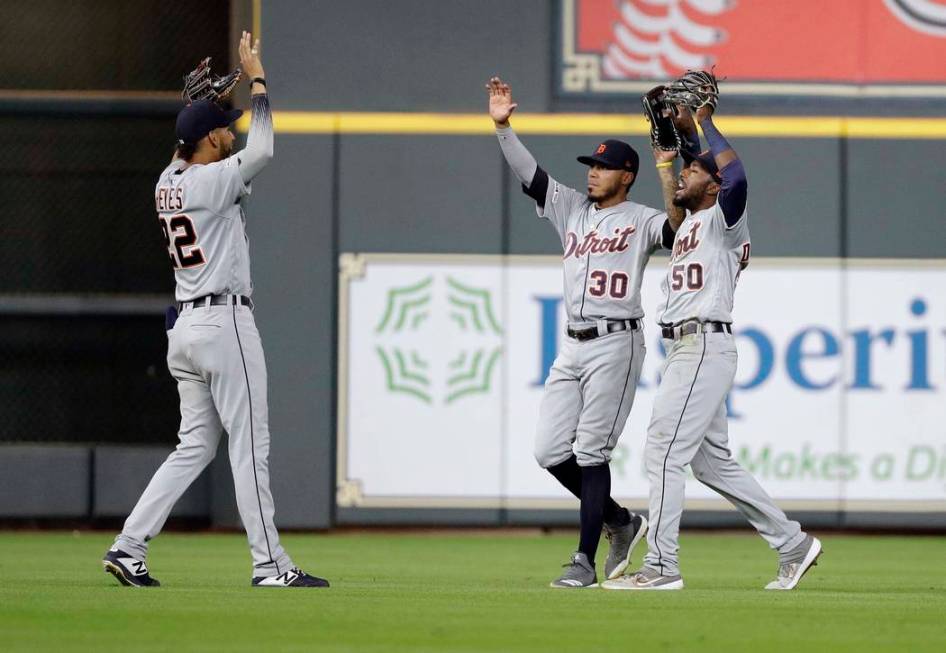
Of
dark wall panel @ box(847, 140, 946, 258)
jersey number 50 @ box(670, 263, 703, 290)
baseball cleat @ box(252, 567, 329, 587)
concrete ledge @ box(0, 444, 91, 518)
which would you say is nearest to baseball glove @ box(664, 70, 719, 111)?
jersey number 50 @ box(670, 263, 703, 290)

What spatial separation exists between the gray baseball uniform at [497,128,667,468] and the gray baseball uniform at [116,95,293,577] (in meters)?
1.42

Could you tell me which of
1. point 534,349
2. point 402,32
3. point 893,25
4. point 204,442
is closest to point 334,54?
point 402,32

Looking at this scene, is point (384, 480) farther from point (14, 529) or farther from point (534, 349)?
point (14, 529)

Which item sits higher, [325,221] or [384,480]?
[325,221]

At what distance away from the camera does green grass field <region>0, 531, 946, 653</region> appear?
17.3 feet

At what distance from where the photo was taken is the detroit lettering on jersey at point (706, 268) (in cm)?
715

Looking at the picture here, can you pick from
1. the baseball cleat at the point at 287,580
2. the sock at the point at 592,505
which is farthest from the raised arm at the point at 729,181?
the baseball cleat at the point at 287,580

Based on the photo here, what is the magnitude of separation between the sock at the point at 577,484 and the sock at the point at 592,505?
0.16 m

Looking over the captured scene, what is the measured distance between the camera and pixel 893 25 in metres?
12.1

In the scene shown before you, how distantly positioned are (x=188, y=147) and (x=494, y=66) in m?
5.06

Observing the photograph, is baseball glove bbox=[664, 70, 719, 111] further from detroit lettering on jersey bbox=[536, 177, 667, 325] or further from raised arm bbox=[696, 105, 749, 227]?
detroit lettering on jersey bbox=[536, 177, 667, 325]

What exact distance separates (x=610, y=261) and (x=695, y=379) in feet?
2.47

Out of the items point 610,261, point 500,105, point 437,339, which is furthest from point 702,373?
point 437,339

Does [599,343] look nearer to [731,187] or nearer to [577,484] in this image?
[577,484]
